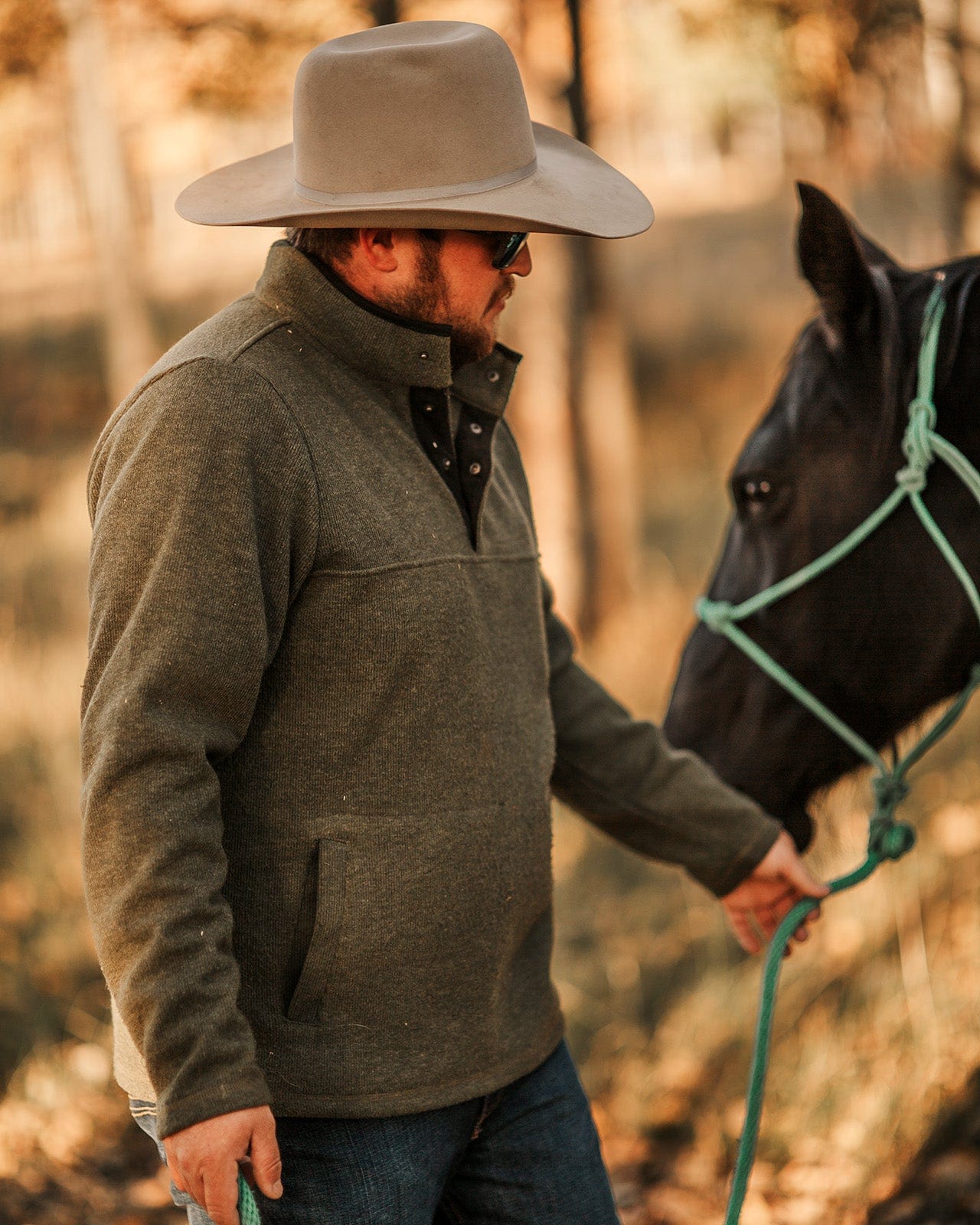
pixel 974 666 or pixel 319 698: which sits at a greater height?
pixel 319 698

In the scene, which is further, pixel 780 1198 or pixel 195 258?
pixel 195 258

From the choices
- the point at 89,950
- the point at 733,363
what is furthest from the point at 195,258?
the point at 89,950

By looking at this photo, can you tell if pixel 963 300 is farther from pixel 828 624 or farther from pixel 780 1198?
pixel 780 1198

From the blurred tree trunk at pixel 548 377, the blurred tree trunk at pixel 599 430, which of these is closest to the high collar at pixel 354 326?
the blurred tree trunk at pixel 548 377

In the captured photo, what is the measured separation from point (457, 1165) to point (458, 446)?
96 centimetres

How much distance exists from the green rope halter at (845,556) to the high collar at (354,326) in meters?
0.93

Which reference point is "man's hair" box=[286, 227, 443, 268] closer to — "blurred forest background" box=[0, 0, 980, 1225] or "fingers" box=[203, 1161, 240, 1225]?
"fingers" box=[203, 1161, 240, 1225]

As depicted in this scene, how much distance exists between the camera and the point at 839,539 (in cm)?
221

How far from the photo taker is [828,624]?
225cm

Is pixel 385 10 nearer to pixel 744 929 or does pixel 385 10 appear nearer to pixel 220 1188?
pixel 744 929

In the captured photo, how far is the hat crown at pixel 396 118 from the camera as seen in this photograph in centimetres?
152

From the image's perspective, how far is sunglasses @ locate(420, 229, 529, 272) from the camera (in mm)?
1583

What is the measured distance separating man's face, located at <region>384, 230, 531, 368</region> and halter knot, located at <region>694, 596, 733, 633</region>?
896mm

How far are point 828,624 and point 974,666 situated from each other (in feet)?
0.89
